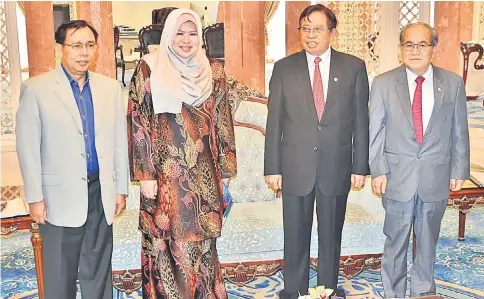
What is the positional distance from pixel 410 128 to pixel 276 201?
4.81 ft

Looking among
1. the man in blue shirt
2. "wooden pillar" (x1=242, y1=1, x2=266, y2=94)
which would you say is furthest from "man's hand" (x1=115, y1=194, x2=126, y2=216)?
"wooden pillar" (x1=242, y1=1, x2=266, y2=94)

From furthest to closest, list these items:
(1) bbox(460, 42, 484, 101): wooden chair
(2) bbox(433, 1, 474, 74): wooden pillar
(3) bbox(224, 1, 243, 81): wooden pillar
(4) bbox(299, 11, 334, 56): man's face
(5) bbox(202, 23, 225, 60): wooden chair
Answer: (1) bbox(460, 42, 484, 101): wooden chair → (2) bbox(433, 1, 474, 74): wooden pillar → (3) bbox(224, 1, 243, 81): wooden pillar → (5) bbox(202, 23, 225, 60): wooden chair → (4) bbox(299, 11, 334, 56): man's face

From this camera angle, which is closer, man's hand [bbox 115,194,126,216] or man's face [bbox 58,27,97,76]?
man's face [bbox 58,27,97,76]

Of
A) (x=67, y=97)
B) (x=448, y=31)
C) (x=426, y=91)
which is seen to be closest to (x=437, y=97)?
(x=426, y=91)

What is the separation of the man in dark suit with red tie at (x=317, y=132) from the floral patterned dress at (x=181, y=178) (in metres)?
0.30

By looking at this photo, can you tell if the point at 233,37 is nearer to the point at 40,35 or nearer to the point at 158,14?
the point at 158,14

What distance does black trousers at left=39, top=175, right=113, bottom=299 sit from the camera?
2.50 metres

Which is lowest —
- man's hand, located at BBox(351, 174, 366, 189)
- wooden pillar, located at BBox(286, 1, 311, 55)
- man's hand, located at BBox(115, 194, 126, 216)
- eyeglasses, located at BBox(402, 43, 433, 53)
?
man's hand, located at BBox(115, 194, 126, 216)

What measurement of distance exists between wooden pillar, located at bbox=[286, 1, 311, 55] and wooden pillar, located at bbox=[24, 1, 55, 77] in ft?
8.09

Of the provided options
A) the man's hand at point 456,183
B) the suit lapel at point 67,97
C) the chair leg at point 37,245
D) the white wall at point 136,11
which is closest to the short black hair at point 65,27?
the suit lapel at point 67,97

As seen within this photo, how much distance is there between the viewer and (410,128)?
280cm

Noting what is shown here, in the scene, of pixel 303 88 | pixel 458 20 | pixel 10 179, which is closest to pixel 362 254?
pixel 303 88

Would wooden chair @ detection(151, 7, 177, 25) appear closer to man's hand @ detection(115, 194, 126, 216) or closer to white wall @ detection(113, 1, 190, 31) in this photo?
white wall @ detection(113, 1, 190, 31)

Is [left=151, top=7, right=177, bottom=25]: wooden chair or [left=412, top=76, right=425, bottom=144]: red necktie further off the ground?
[left=151, top=7, right=177, bottom=25]: wooden chair
